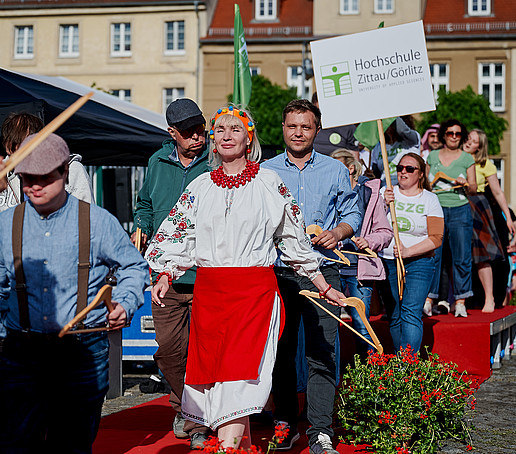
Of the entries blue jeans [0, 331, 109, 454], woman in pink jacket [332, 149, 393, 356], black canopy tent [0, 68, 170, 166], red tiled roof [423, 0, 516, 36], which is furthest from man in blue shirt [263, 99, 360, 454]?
red tiled roof [423, 0, 516, 36]

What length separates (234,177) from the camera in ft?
16.1

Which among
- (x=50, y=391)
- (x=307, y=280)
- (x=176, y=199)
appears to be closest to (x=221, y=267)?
(x=307, y=280)

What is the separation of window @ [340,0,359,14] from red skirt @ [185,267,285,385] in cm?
4025

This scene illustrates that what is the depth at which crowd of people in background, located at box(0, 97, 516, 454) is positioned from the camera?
3809 mm

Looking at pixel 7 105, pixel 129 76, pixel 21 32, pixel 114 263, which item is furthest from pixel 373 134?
pixel 21 32

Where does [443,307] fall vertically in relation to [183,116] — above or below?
below

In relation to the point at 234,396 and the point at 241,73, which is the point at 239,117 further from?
the point at 241,73

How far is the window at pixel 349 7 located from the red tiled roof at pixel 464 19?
3.29m

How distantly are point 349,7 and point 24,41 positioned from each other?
1650 centimetres

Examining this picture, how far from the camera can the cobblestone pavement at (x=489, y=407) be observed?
6.13 meters

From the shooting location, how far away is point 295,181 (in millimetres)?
5820

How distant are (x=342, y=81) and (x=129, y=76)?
39.3 metres

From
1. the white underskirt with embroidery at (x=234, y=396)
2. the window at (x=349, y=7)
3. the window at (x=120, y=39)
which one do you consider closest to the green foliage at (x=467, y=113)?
the window at (x=349, y=7)

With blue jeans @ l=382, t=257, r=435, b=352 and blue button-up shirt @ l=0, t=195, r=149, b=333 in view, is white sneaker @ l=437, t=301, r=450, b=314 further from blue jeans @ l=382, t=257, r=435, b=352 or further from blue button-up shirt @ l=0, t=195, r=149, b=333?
blue button-up shirt @ l=0, t=195, r=149, b=333
